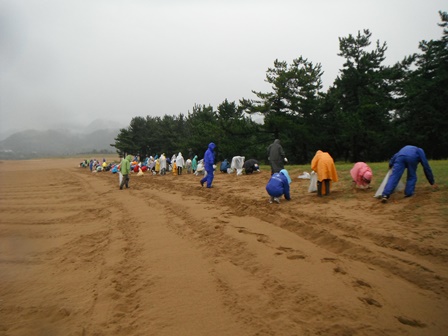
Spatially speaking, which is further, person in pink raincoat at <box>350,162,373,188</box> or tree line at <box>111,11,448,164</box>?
tree line at <box>111,11,448,164</box>

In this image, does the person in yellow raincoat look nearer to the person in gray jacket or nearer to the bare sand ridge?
the bare sand ridge

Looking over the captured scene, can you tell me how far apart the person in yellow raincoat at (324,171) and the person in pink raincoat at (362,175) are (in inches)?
30.6

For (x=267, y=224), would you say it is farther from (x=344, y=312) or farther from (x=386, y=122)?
(x=386, y=122)

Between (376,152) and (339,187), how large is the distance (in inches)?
781

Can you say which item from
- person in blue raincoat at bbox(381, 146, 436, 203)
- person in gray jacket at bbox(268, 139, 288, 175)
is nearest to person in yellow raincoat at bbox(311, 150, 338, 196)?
person in blue raincoat at bbox(381, 146, 436, 203)

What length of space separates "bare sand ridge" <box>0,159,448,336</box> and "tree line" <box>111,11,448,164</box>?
17.6m

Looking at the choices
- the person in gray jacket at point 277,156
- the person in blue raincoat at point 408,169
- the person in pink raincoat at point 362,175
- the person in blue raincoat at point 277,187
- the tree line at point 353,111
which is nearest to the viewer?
the person in blue raincoat at point 408,169

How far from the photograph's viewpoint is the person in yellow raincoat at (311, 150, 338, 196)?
799cm

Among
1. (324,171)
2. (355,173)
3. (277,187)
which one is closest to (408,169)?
(355,173)

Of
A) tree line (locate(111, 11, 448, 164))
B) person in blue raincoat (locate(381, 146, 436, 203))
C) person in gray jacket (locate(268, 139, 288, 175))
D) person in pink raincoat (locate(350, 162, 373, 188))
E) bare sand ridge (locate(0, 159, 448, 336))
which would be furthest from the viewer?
tree line (locate(111, 11, 448, 164))

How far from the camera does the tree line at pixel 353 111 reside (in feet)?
Answer: 75.2

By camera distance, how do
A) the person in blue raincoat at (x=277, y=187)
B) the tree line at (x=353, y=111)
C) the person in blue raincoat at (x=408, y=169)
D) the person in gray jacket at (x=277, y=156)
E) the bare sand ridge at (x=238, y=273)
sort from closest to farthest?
the bare sand ridge at (x=238, y=273), the person in blue raincoat at (x=408, y=169), the person in blue raincoat at (x=277, y=187), the person in gray jacket at (x=277, y=156), the tree line at (x=353, y=111)

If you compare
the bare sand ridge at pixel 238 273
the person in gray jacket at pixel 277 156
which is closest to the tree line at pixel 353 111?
the person in gray jacket at pixel 277 156

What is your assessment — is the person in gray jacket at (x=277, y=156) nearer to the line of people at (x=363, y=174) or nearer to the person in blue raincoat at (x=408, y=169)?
the line of people at (x=363, y=174)
